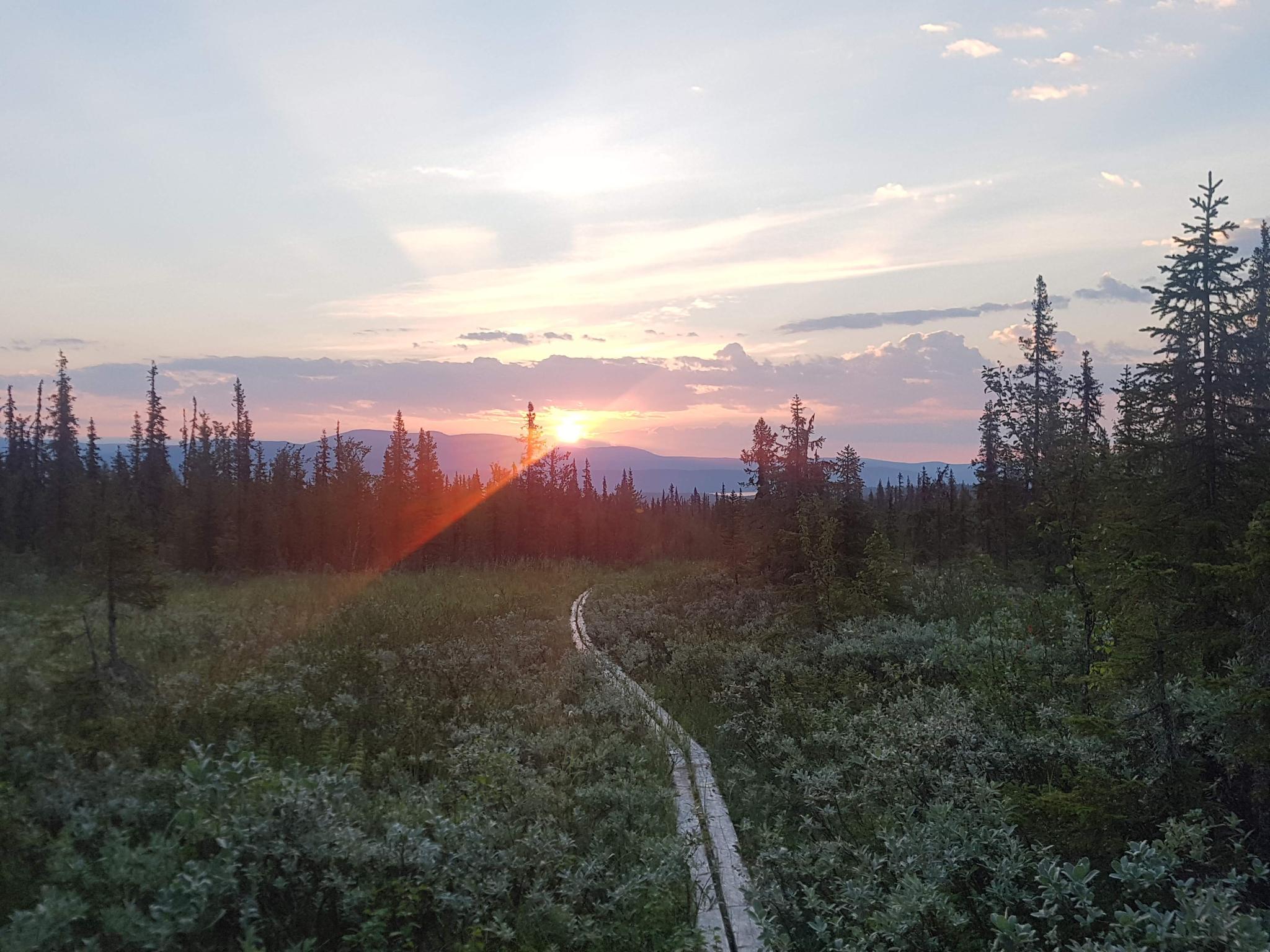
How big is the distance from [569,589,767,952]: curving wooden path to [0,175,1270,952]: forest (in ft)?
0.71

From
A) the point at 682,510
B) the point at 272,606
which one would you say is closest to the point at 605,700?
the point at 272,606

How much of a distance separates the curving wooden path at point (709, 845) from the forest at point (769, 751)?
0.71 feet

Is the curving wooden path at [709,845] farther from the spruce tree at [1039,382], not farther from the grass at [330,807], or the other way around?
the spruce tree at [1039,382]

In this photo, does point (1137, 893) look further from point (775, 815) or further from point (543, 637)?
point (543, 637)

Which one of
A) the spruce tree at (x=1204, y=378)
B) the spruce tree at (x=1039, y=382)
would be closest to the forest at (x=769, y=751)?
the spruce tree at (x=1204, y=378)

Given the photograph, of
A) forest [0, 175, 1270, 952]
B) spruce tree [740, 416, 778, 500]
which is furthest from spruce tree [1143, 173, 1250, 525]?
spruce tree [740, 416, 778, 500]

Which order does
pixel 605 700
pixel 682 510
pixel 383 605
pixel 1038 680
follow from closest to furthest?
pixel 1038 680, pixel 605 700, pixel 383 605, pixel 682 510

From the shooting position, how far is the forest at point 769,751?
592 centimetres

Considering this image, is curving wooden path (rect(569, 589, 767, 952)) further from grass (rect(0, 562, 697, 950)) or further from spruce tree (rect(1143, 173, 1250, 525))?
spruce tree (rect(1143, 173, 1250, 525))

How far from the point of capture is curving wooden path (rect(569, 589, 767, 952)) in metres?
6.39

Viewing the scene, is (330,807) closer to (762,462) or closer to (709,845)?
(709,845)

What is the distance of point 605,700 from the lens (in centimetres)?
1316

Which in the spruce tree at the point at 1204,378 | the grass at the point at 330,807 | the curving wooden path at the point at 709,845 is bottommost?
the curving wooden path at the point at 709,845

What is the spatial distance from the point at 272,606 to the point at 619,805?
20344 millimetres
